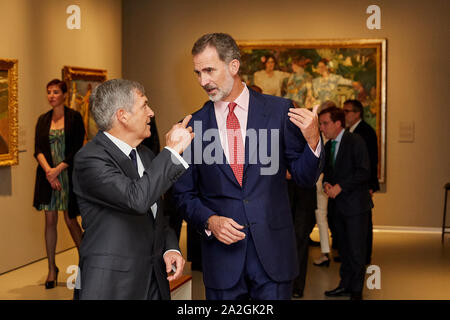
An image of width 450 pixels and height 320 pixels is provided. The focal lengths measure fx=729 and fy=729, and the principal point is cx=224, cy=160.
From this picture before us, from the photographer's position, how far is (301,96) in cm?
1127

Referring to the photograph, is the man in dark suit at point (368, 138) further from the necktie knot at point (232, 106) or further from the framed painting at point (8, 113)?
the necktie knot at point (232, 106)

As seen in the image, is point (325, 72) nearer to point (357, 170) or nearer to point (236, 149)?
point (357, 170)

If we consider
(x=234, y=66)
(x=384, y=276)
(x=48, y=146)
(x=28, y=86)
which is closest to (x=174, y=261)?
(x=234, y=66)

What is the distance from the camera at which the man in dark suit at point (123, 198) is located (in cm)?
273

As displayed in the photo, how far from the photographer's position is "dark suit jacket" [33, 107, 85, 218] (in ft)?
23.5

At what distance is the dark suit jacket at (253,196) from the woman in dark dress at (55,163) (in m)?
4.11

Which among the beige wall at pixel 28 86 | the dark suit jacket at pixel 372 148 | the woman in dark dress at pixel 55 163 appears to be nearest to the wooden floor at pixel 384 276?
the beige wall at pixel 28 86

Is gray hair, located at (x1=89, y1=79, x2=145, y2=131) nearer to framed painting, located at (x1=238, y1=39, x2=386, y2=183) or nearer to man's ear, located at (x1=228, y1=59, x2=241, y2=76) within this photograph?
man's ear, located at (x1=228, y1=59, x2=241, y2=76)

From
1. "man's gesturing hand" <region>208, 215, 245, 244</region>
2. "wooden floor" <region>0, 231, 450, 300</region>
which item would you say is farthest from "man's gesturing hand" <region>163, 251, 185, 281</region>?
"wooden floor" <region>0, 231, 450, 300</region>

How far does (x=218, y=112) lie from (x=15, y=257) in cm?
544

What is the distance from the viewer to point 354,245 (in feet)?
21.0

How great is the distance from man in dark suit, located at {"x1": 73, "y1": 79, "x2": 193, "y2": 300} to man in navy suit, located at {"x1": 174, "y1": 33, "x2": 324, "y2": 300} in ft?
1.09

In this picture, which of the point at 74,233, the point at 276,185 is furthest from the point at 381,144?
the point at 276,185

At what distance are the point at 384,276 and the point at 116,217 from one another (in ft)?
18.0
